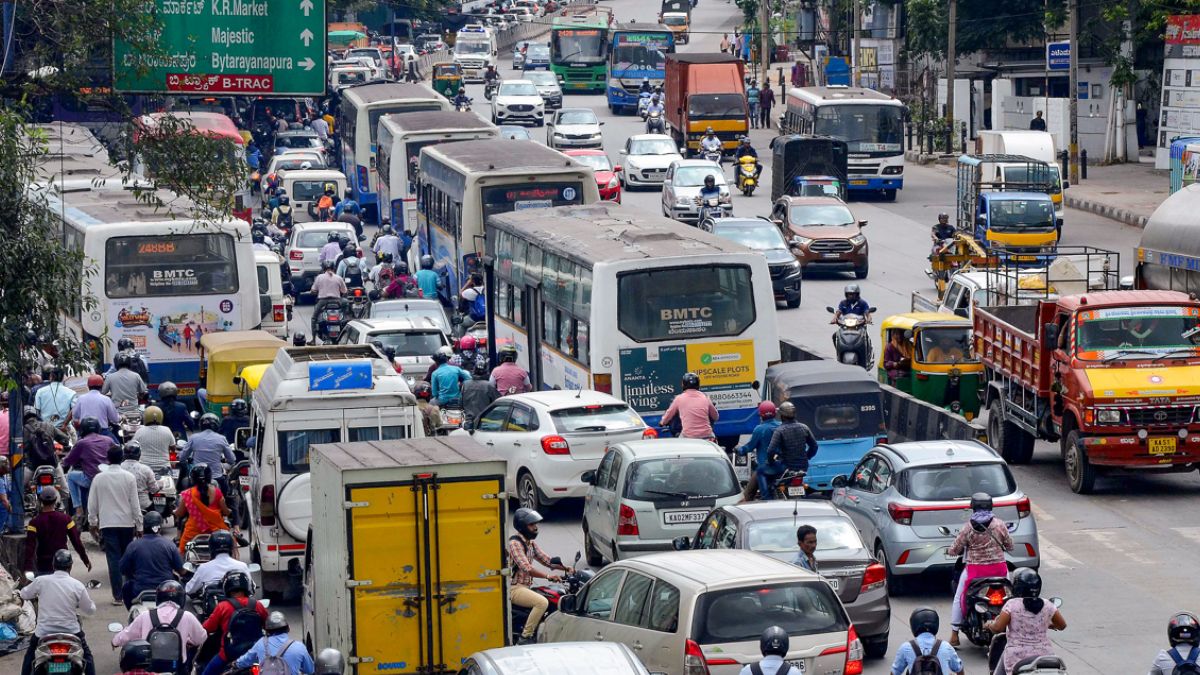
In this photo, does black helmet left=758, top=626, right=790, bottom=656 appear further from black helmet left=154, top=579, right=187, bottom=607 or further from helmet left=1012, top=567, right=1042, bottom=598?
black helmet left=154, top=579, right=187, bottom=607

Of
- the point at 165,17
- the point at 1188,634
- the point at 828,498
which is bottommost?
the point at 828,498

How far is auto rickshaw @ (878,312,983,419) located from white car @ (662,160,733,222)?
1768 cm

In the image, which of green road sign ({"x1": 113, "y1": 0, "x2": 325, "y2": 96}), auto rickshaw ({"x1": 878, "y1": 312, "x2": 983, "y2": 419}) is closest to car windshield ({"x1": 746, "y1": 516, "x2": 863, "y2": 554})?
auto rickshaw ({"x1": 878, "y1": 312, "x2": 983, "y2": 419})

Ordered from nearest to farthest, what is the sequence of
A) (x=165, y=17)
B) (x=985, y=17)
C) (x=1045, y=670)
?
(x=1045, y=670) → (x=165, y=17) → (x=985, y=17)

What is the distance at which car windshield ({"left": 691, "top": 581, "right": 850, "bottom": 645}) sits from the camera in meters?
12.5

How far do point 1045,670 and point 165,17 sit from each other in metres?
19.3

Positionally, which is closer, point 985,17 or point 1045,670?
point 1045,670

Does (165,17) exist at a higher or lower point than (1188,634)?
higher

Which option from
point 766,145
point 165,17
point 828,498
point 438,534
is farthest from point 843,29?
point 438,534

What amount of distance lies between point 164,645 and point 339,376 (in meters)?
4.55

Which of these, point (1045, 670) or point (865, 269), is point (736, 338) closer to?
point (1045, 670)

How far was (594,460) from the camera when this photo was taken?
20.5 m

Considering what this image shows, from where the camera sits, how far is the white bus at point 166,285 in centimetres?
2814

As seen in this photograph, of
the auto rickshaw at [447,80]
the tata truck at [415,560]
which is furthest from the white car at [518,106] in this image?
the tata truck at [415,560]
